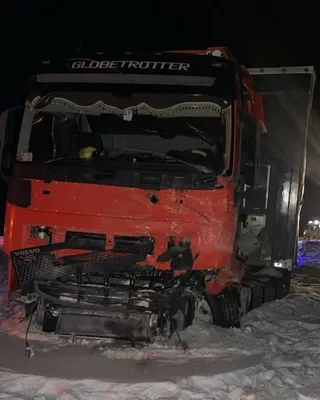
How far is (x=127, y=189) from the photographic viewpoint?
5691 millimetres

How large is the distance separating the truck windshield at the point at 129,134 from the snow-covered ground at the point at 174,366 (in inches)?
77.8

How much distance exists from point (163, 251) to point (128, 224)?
0.48 metres

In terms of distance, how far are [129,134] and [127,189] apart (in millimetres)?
1148

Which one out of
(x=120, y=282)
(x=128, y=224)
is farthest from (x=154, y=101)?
(x=120, y=282)

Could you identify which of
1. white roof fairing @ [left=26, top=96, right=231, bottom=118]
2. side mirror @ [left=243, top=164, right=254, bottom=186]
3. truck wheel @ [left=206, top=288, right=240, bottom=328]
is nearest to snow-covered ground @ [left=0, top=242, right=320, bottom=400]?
truck wheel @ [left=206, top=288, right=240, bottom=328]

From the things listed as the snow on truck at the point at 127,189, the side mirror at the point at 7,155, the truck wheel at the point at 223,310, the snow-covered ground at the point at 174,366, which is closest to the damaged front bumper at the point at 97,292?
the snow on truck at the point at 127,189

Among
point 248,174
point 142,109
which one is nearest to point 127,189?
point 142,109

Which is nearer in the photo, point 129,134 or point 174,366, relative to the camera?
point 174,366

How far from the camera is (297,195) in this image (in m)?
8.38

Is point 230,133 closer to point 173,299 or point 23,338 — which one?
point 173,299

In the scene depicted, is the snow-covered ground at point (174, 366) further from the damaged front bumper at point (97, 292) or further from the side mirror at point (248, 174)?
the side mirror at point (248, 174)

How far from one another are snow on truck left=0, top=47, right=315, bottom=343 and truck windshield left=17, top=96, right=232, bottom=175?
1 centimetres

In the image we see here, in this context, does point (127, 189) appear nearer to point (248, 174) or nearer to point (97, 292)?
point (97, 292)

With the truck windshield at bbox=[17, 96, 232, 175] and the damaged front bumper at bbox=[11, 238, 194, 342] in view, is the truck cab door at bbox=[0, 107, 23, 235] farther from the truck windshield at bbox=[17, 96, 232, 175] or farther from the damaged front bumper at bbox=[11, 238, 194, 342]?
the damaged front bumper at bbox=[11, 238, 194, 342]
